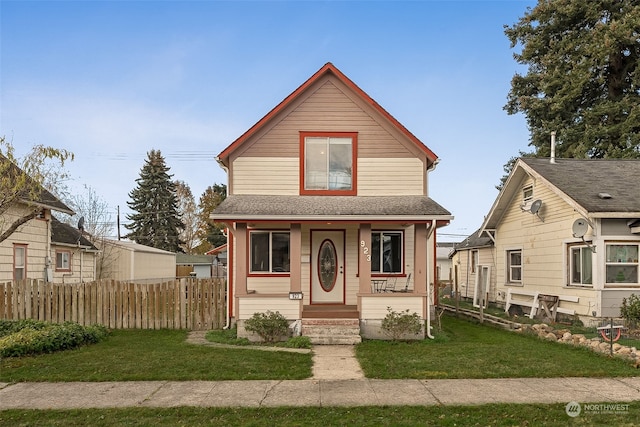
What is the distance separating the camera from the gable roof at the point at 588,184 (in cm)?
1337

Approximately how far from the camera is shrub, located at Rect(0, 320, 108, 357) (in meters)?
9.75

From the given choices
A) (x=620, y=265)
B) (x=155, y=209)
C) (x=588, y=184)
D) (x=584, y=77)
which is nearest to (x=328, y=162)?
(x=588, y=184)

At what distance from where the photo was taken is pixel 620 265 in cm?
1341

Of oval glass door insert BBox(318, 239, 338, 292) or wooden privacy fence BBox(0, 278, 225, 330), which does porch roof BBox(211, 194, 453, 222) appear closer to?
oval glass door insert BBox(318, 239, 338, 292)

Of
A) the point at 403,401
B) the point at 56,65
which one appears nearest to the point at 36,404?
the point at 403,401

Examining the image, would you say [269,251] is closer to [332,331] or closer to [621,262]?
[332,331]

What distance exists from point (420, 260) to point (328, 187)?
333 centimetres

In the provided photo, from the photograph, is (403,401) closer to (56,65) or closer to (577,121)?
(56,65)

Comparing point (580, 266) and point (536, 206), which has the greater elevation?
point (536, 206)

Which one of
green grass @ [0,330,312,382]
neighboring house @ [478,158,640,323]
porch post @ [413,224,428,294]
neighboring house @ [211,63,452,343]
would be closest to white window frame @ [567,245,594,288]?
neighboring house @ [478,158,640,323]

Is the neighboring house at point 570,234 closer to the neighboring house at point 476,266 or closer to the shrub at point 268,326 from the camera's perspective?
the neighboring house at point 476,266

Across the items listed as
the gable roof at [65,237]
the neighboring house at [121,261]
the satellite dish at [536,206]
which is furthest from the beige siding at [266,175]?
the neighboring house at [121,261]

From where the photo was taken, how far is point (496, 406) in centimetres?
656

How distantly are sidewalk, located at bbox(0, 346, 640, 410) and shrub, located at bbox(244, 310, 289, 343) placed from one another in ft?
11.6
